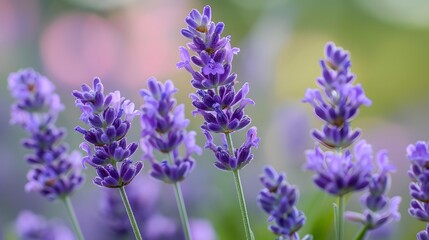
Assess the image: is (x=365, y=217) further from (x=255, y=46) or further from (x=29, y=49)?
(x=29, y=49)

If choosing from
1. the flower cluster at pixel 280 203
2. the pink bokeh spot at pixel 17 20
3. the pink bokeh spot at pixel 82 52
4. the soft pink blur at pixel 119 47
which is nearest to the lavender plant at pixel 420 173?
the flower cluster at pixel 280 203

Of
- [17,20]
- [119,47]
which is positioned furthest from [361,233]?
[17,20]

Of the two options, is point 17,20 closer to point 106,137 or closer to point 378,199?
point 106,137

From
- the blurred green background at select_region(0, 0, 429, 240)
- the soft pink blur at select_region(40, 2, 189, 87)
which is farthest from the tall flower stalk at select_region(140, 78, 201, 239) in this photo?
the soft pink blur at select_region(40, 2, 189, 87)

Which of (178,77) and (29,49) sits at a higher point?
(29,49)

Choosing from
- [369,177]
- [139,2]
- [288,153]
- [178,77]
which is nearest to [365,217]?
[369,177]

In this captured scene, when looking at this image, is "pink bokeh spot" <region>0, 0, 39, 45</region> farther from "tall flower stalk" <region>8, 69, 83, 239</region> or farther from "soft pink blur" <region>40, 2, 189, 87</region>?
"tall flower stalk" <region>8, 69, 83, 239</region>
